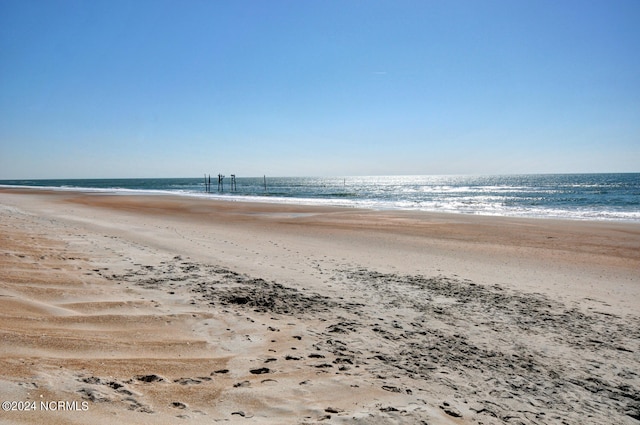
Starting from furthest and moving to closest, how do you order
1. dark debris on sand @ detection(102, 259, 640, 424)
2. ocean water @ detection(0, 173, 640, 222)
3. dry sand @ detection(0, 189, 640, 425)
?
ocean water @ detection(0, 173, 640, 222) < dark debris on sand @ detection(102, 259, 640, 424) < dry sand @ detection(0, 189, 640, 425)

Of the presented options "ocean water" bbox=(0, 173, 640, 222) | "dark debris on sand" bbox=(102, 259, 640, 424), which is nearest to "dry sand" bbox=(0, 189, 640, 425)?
"dark debris on sand" bbox=(102, 259, 640, 424)

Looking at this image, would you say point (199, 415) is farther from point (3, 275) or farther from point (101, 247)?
point (101, 247)

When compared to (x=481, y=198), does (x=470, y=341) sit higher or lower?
lower

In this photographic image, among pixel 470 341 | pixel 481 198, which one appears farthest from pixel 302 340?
pixel 481 198

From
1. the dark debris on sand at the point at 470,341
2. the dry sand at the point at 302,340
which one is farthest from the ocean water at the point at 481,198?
the dark debris on sand at the point at 470,341

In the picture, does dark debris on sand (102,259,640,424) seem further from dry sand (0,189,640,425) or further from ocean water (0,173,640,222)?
ocean water (0,173,640,222)

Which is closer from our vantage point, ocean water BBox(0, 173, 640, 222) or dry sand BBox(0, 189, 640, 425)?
dry sand BBox(0, 189, 640, 425)

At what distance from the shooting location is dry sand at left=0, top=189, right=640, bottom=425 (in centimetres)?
314

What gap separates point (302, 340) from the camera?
469cm

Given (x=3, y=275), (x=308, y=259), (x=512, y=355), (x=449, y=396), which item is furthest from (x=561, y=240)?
(x=3, y=275)

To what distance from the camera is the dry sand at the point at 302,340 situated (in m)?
3.14

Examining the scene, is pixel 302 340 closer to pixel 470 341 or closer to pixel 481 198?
pixel 470 341

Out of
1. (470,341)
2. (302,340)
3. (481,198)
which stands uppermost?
(481,198)

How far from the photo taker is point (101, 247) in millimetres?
9508
